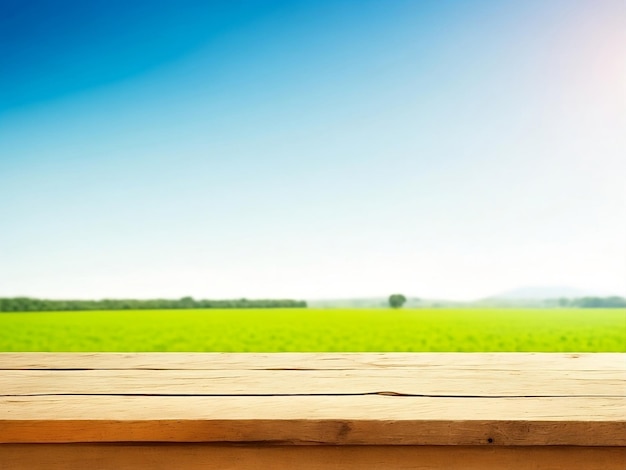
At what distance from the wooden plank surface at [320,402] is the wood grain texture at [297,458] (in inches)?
1.1

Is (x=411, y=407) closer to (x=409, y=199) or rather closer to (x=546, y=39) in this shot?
(x=546, y=39)

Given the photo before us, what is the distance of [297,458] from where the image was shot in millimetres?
778

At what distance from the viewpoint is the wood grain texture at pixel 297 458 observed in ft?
2.54

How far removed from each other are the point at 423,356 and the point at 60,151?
36.7 feet

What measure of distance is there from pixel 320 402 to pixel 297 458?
0.36ft

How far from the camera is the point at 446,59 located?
838cm

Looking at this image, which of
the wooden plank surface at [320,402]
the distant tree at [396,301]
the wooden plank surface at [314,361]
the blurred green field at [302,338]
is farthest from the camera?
the distant tree at [396,301]

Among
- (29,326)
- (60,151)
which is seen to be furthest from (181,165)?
(29,326)

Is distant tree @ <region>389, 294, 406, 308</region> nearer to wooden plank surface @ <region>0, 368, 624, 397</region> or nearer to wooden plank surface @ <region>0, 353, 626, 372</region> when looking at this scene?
wooden plank surface @ <region>0, 353, 626, 372</region>

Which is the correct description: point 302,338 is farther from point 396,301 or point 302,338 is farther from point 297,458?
point 396,301

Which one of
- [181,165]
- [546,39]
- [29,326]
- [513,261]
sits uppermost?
[546,39]

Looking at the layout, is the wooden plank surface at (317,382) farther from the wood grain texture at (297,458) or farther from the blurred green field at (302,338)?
the blurred green field at (302,338)

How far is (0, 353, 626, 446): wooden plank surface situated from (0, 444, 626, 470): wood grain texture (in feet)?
0.09

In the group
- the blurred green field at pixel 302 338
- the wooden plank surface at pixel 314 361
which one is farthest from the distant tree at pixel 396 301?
the wooden plank surface at pixel 314 361
